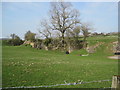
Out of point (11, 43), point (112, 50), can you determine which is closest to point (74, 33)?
point (112, 50)

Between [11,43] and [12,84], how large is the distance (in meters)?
36.3

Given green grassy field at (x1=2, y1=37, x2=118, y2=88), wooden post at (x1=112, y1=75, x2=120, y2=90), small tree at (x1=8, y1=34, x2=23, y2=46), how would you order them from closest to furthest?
wooden post at (x1=112, y1=75, x2=120, y2=90) < green grassy field at (x1=2, y1=37, x2=118, y2=88) < small tree at (x1=8, y1=34, x2=23, y2=46)

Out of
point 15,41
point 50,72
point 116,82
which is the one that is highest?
point 15,41

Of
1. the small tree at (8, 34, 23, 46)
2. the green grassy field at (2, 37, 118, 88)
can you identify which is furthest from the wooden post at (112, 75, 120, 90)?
the small tree at (8, 34, 23, 46)

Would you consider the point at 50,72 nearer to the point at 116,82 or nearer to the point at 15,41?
the point at 116,82

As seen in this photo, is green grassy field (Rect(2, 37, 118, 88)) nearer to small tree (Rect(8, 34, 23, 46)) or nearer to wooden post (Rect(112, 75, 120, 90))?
wooden post (Rect(112, 75, 120, 90))

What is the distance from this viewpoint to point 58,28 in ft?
105

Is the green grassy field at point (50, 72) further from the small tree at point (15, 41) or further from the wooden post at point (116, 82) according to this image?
the small tree at point (15, 41)

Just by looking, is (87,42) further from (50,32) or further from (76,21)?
(50,32)

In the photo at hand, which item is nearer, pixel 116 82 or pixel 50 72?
pixel 116 82

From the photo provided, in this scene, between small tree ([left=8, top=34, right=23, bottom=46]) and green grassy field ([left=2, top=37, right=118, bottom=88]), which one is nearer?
green grassy field ([left=2, top=37, right=118, bottom=88])

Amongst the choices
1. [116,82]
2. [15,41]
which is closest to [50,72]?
[116,82]

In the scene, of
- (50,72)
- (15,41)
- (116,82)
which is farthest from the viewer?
(15,41)

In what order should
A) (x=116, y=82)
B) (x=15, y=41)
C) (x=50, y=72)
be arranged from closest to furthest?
(x=116, y=82) < (x=50, y=72) < (x=15, y=41)
